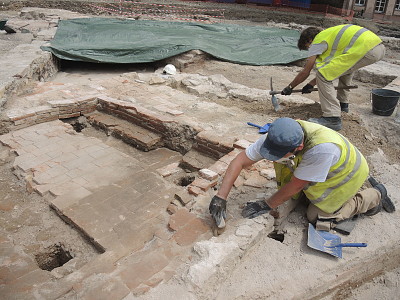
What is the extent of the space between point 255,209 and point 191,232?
0.59m

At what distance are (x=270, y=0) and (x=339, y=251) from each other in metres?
18.0

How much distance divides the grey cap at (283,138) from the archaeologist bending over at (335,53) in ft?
8.73

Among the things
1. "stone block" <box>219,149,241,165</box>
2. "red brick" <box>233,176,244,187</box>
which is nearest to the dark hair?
"stone block" <box>219,149,241,165</box>

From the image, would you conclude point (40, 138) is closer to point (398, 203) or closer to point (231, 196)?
point (231, 196)

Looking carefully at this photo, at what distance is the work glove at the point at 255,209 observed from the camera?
2.82 m

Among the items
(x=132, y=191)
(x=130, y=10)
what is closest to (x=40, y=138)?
(x=132, y=191)

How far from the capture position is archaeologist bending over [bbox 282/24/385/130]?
175 inches

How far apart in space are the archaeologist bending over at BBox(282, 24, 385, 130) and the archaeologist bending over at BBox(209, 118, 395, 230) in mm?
1908

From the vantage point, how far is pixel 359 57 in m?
4.45

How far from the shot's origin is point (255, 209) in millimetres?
2863

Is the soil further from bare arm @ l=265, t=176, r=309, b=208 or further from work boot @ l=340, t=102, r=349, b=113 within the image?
bare arm @ l=265, t=176, r=309, b=208

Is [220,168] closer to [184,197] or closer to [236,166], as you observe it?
[184,197]

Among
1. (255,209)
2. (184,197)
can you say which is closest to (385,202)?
(255,209)

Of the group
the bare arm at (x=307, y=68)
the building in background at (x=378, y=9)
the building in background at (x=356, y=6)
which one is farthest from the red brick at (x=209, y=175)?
the building in background at (x=378, y=9)
